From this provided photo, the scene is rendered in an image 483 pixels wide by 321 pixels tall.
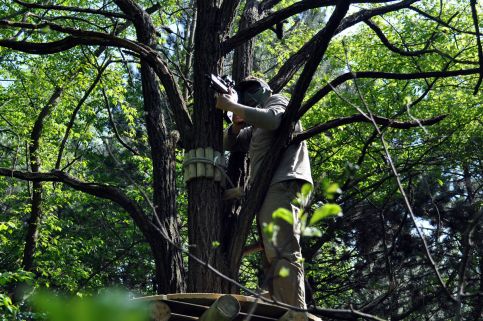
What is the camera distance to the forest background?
5094 millimetres

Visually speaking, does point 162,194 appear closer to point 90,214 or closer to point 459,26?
point 459,26

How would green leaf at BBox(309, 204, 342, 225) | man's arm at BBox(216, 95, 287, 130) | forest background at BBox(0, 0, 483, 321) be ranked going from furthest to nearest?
forest background at BBox(0, 0, 483, 321)
man's arm at BBox(216, 95, 287, 130)
green leaf at BBox(309, 204, 342, 225)

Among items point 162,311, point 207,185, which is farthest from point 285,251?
point 207,185

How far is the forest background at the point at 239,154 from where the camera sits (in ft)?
16.7

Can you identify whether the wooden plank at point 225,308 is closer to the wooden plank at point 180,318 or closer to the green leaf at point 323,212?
the wooden plank at point 180,318

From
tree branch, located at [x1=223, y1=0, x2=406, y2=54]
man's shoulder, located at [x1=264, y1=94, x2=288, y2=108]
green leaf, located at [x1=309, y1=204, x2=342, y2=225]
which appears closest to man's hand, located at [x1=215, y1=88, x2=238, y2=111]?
man's shoulder, located at [x1=264, y1=94, x2=288, y2=108]

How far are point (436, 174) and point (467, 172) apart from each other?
6.00 feet

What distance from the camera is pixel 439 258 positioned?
1143cm

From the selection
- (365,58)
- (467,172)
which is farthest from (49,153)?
(467,172)

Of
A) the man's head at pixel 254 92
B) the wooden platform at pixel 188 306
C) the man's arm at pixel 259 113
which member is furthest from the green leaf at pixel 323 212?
the man's head at pixel 254 92

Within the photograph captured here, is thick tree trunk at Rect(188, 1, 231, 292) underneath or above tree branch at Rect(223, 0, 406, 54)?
underneath

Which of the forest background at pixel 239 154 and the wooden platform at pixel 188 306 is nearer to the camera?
the wooden platform at pixel 188 306

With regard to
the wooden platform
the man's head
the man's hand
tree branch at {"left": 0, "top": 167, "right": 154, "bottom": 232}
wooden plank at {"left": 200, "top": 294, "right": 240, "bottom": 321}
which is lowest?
Answer: wooden plank at {"left": 200, "top": 294, "right": 240, "bottom": 321}

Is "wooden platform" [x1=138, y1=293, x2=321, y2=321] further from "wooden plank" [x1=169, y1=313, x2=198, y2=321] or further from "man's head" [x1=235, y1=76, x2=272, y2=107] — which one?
"man's head" [x1=235, y1=76, x2=272, y2=107]
